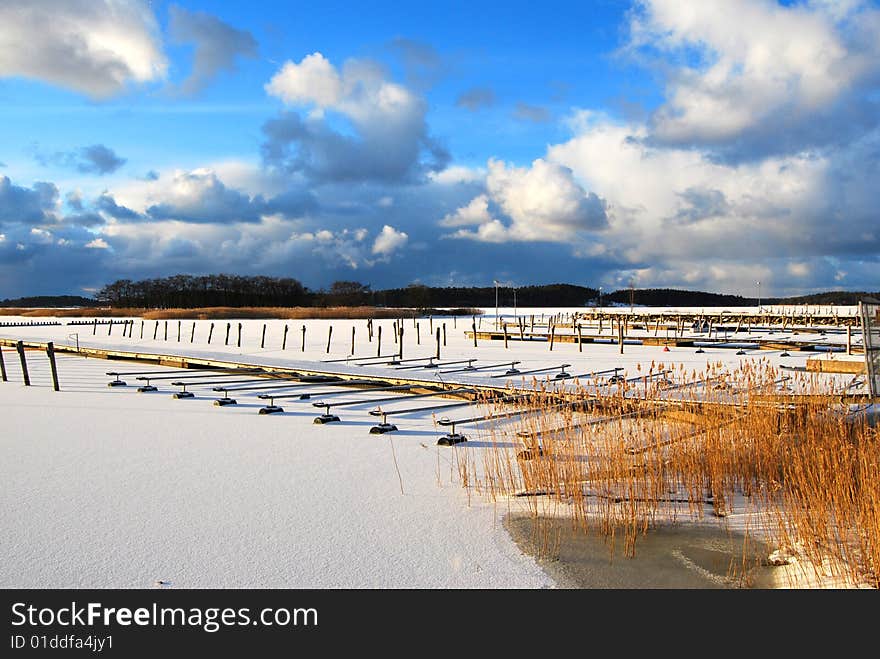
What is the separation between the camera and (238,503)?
511 centimetres

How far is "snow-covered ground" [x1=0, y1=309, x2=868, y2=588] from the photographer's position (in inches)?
151

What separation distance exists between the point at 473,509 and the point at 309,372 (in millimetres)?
8872

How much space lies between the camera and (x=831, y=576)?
368cm

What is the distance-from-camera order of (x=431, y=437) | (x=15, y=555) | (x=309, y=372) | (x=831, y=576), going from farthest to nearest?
(x=309, y=372) → (x=431, y=437) → (x=15, y=555) → (x=831, y=576)

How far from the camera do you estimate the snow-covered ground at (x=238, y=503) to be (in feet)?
12.6

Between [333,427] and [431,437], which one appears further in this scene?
[333,427]

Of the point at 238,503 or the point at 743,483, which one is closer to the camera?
the point at 238,503

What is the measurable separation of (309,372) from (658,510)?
9.40 metres

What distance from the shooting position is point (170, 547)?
13.7 feet
